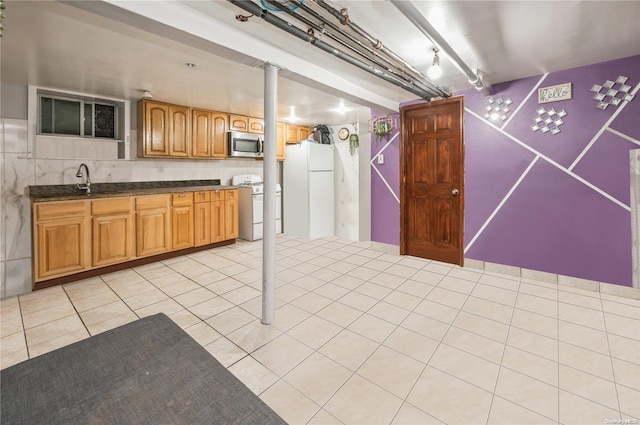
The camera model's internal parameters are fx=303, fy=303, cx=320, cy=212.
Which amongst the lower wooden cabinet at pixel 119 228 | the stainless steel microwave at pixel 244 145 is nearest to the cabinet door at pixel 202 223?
the lower wooden cabinet at pixel 119 228

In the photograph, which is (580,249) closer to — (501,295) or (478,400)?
(501,295)

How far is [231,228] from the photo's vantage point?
16.9 feet

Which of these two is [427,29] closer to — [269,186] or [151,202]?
[269,186]

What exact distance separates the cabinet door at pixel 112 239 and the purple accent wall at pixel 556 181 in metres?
4.39

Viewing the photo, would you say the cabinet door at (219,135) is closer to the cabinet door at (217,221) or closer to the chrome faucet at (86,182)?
the cabinet door at (217,221)

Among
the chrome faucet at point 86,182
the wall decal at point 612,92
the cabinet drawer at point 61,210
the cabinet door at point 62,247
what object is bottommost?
the cabinet door at point 62,247

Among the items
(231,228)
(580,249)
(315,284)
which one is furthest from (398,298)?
(231,228)

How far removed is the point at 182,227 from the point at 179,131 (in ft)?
4.78

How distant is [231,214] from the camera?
203 inches

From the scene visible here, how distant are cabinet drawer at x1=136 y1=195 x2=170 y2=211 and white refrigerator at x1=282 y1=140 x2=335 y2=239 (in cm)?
234

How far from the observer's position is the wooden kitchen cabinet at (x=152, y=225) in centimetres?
397

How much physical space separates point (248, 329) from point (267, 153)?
1.45 m

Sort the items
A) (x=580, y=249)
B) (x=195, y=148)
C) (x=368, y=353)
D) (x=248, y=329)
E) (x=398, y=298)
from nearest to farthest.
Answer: (x=368, y=353) → (x=248, y=329) → (x=398, y=298) → (x=580, y=249) → (x=195, y=148)

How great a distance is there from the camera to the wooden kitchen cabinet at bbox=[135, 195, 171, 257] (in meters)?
3.97
